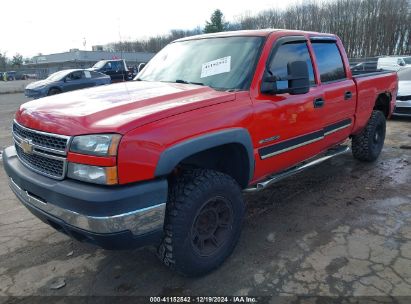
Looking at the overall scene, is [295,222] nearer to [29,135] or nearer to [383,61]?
[29,135]

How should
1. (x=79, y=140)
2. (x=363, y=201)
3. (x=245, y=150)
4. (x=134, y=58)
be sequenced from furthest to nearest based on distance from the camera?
(x=134, y=58) → (x=363, y=201) → (x=245, y=150) → (x=79, y=140)

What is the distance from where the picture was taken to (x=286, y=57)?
3.68 metres

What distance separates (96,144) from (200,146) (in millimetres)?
737

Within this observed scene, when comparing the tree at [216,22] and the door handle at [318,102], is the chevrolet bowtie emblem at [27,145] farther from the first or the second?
the tree at [216,22]

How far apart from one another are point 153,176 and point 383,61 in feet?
72.0

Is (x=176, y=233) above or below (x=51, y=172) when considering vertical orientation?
below

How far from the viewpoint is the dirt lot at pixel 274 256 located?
111 inches

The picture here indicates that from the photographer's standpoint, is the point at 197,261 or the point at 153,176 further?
the point at 197,261

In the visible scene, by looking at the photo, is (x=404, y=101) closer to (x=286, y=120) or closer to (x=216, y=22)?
(x=286, y=120)

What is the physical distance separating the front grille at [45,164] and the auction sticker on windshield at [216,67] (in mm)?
1604

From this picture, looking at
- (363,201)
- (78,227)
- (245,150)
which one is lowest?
(363,201)

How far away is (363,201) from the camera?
4.37 meters

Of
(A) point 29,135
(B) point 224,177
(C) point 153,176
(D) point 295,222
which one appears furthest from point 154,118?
(D) point 295,222

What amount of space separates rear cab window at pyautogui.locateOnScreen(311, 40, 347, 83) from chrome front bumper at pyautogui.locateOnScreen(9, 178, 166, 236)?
8.83 feet
